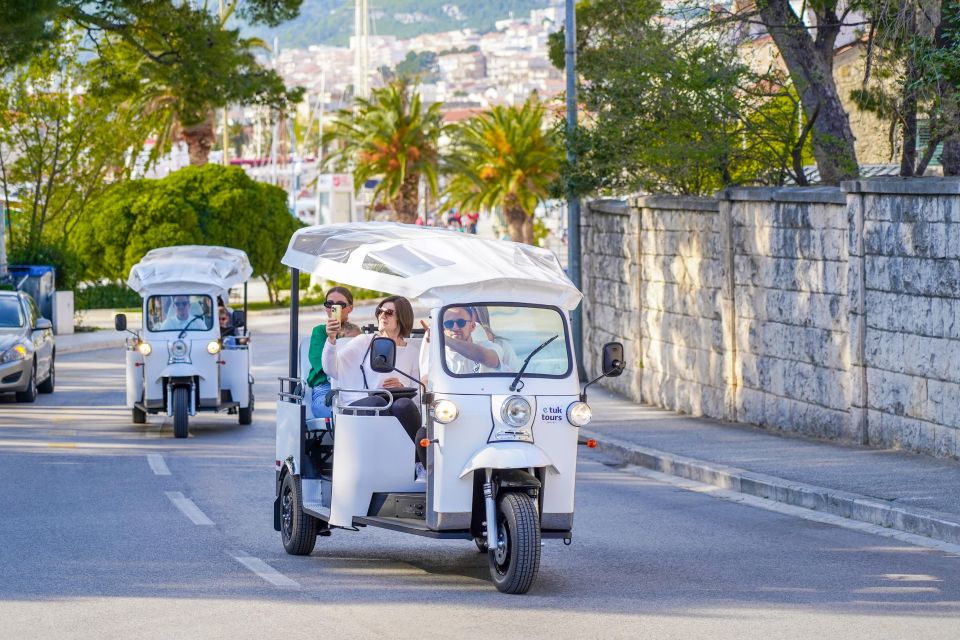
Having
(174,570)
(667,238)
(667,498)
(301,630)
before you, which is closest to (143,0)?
(667,238)

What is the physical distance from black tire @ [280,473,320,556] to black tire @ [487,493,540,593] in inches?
72.5

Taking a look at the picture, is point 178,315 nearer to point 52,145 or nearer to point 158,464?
point 158,464

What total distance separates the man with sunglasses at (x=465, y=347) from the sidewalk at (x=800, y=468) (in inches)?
159

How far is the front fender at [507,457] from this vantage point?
29.3 feet

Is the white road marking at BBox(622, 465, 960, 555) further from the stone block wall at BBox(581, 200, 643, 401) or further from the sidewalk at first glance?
the stone block wall at BBox(581, 200, 643, 401)

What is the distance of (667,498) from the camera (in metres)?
14.0

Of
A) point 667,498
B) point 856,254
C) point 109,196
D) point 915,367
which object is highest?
→ point 109,196

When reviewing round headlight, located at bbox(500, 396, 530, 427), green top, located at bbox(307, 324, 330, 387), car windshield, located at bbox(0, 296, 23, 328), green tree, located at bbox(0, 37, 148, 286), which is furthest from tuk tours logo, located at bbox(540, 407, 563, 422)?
green tree, located at bbox(0, 37, 148, 286)

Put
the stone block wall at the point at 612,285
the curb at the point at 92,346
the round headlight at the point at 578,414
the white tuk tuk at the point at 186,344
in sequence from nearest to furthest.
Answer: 1. the round headlight at the point at 578,414
2. the white tuk tuk at the point at 186,344
3. the stone block wall at the point at 612,285
4. the curb at the point at 92,346

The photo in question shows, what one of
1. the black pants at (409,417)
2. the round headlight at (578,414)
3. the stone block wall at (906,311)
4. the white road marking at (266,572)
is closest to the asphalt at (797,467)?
the stone block wall at (906,311)

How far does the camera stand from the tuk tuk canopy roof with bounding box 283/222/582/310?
9406 mm

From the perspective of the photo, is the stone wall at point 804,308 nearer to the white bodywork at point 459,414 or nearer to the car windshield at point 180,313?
the white bodywork at point 459,414

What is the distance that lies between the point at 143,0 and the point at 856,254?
1922 centimetres

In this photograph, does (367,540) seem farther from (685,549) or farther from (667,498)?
(667,498)
